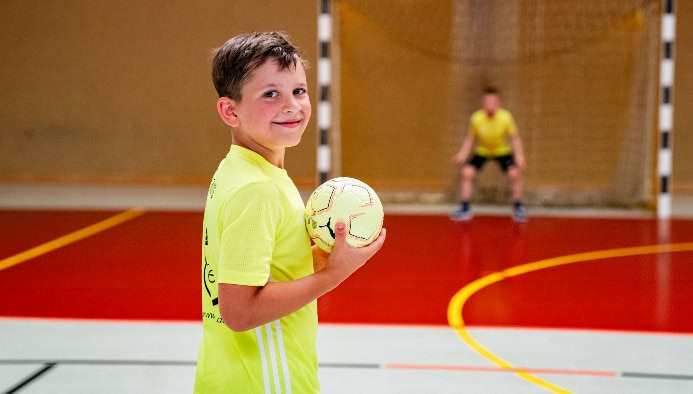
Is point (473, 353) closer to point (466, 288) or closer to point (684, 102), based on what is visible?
point (466, 288)

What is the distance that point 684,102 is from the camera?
11508 mm

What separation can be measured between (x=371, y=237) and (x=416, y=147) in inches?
397

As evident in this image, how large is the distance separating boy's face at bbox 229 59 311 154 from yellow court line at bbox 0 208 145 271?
5.16 meters

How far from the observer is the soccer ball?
178cm

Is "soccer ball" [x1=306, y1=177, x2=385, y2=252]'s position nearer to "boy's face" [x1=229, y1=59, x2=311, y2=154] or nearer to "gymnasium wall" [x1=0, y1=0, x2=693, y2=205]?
"boy's face" [x1=229, y1=59, x2=311, y2=154]

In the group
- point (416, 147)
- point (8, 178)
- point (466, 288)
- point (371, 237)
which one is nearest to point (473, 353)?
point (466, 288)

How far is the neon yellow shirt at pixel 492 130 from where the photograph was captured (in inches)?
356

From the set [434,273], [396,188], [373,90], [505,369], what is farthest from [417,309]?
[373,90]

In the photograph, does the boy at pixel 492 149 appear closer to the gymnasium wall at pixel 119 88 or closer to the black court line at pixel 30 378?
the gymnasium wall at pixel 119 88

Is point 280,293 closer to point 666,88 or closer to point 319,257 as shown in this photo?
point 319,257

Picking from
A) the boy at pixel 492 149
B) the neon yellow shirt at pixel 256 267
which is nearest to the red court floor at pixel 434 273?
the boy at pixel 492 149

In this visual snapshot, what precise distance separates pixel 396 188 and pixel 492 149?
8.82 feet

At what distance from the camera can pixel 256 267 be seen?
5.19ft

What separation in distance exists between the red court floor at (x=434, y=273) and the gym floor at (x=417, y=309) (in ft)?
0.06
